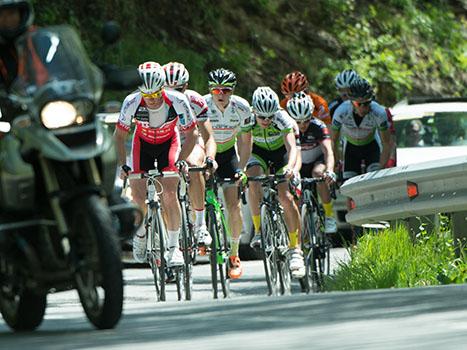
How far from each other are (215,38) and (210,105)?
1285cm

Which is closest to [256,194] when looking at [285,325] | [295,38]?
[285,325]

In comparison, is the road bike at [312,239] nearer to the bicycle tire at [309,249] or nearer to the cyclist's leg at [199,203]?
the bicycle tire at [309,249]

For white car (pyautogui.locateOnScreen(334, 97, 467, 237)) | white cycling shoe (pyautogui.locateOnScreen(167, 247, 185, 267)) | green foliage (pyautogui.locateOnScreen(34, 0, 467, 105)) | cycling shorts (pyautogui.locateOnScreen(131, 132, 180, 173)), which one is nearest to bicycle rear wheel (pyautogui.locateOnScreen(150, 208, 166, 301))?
white cycling shoe (pyautogui.locateOnScreen(167, 247, 185, 267))

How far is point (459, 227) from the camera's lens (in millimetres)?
15086

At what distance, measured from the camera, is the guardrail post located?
15.0 m

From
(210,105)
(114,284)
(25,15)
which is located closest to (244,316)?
(114,284)

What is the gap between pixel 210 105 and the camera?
62.0 feet

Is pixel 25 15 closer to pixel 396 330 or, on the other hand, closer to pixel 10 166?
pixel 10 166

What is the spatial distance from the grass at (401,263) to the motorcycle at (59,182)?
5.04m

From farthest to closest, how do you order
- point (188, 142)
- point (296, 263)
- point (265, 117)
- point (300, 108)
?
point (300, 108) → point (265, 117) → point (296, 263) → point (188, 142)

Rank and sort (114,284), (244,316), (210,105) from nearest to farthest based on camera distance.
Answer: (114,284) → (244,316) → (210,105)

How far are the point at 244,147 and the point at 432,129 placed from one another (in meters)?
6.30

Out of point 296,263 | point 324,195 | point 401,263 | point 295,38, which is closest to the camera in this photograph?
point 401,263

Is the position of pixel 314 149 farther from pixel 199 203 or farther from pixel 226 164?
pixel 199 203
